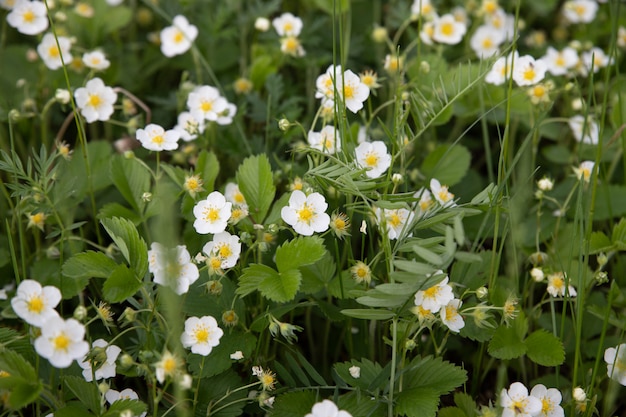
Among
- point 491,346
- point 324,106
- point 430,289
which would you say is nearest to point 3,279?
point 324,106

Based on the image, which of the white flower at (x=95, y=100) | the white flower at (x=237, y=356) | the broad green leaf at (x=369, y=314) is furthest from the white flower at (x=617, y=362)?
the white flower at (x=95, y=100)

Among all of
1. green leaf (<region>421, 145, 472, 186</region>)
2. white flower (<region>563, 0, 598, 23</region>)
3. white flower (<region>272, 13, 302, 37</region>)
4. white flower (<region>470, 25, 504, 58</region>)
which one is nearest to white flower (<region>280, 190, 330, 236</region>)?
green leaf (<region>421, 145, 472, 186</region>)

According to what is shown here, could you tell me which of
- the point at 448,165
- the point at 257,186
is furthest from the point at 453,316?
the point at 448,165

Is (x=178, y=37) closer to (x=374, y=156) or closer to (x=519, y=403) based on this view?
(x=374, y=156)

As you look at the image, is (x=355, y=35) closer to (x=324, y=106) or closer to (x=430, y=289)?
(x=324, y=106)

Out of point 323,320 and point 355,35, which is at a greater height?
point 355,35

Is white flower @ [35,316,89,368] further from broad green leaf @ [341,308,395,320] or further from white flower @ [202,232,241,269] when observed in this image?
broad green leaf @ [341,308,395,320]
